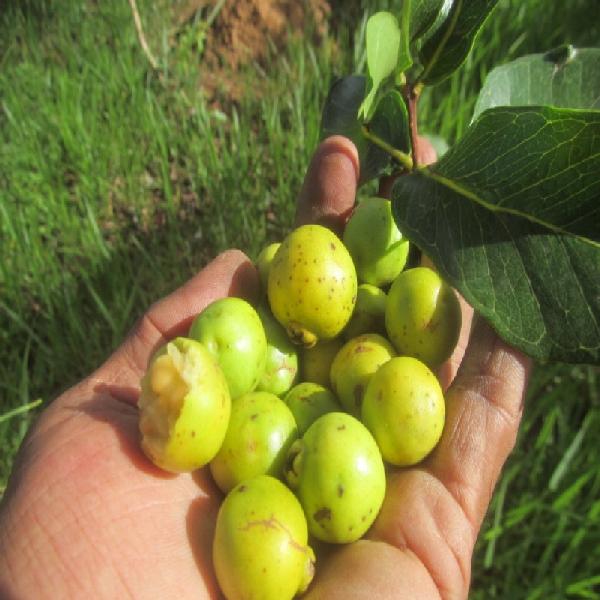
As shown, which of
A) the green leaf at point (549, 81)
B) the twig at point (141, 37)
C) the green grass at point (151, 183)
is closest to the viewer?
the green leaf at point (549, 81)

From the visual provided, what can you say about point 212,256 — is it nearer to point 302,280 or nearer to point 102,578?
point 302,280

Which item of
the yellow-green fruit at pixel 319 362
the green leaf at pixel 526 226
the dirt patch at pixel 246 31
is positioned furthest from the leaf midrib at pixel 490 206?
the dirt patch at pixel 246 31

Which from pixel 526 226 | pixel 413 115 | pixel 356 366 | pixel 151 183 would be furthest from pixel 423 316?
pixel 151 183

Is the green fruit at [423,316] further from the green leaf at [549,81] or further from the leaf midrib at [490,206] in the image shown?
the green leaf at [549,81]

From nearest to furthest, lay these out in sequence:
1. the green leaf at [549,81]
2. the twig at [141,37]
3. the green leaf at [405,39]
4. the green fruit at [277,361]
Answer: the green leaf at [405,39], the green fruit at [277,361], the green leaf at [549,81], the twig at [141,37]

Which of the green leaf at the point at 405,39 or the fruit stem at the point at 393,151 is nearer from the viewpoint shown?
the green leaf at the point at 405,39

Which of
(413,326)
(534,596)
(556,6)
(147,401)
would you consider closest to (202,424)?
(147,401)
